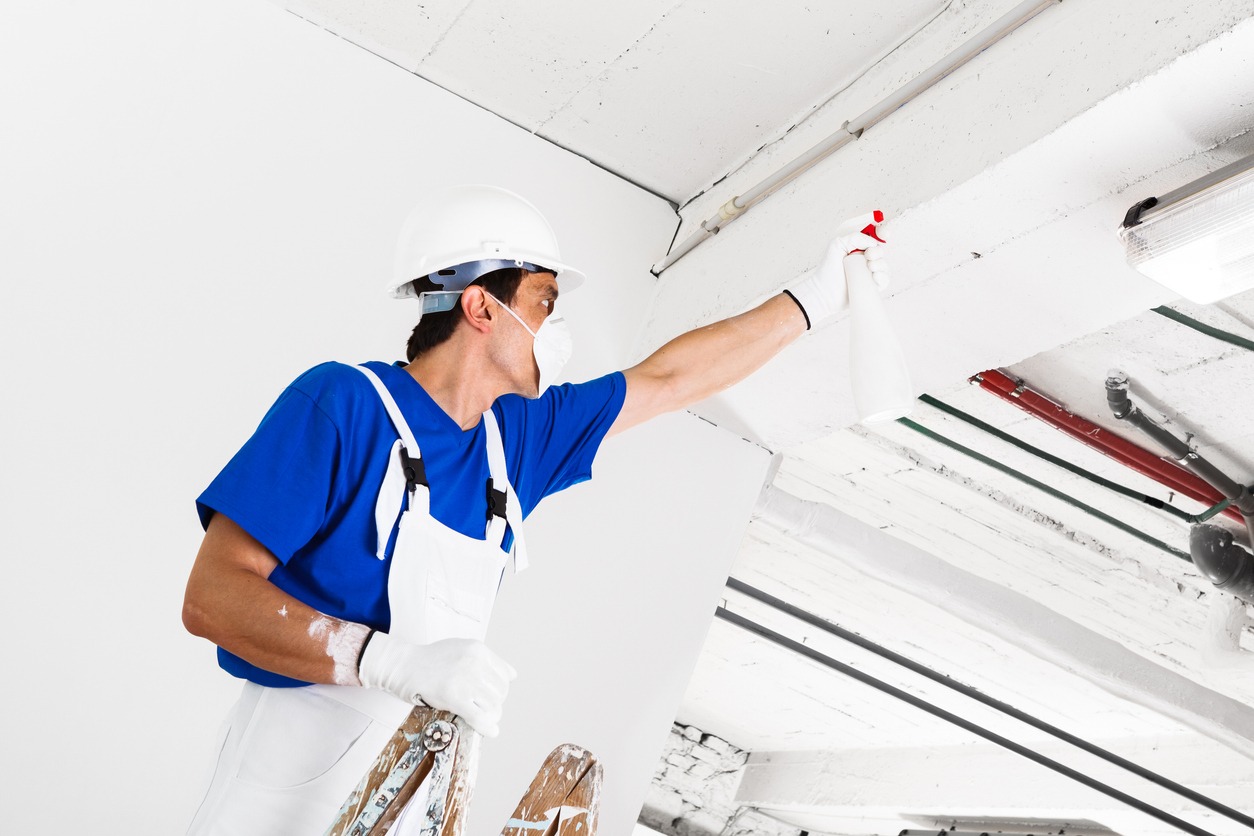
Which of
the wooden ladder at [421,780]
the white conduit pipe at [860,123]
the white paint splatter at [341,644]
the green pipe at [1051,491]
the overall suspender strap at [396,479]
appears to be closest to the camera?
the wooden ladder at [421,780]

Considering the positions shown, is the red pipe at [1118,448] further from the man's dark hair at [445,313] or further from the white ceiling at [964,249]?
the man's dark hair at [445,313]

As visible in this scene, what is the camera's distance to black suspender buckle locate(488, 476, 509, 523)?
1.45 metres

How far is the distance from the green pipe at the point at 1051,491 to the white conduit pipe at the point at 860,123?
2.59 feet

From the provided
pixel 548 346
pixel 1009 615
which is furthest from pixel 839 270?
pixel 1009 615

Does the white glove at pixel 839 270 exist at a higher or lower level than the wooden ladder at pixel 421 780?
higher

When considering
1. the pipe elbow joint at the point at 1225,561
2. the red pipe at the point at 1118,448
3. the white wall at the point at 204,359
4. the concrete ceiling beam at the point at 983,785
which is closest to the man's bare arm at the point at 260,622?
the white wall at the point at 204,359

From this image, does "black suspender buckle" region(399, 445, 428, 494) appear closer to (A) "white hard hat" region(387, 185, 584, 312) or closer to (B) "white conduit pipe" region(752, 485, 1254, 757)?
(A) "white hard hat" region(387, 185, 584, 312)

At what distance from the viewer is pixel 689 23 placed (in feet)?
6.77

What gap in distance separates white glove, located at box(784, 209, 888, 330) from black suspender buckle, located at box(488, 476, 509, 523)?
0.61 metres

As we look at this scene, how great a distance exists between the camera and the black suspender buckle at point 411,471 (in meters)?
1.34

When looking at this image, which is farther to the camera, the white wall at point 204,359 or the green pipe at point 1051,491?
the green pipe at point 1051,491

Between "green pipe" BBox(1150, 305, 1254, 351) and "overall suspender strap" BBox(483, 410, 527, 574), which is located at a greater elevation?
"green pipe" BBox(1150, 305, 1254, 351)

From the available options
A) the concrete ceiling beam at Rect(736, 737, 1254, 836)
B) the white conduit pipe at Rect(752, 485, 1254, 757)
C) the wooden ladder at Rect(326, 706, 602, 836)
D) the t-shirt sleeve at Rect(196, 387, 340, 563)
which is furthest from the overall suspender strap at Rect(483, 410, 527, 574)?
the concrete ceiling beam at Rect(736, 737, 1254, 836)

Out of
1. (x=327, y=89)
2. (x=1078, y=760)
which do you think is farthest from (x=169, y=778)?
(x=1078, y=760)
